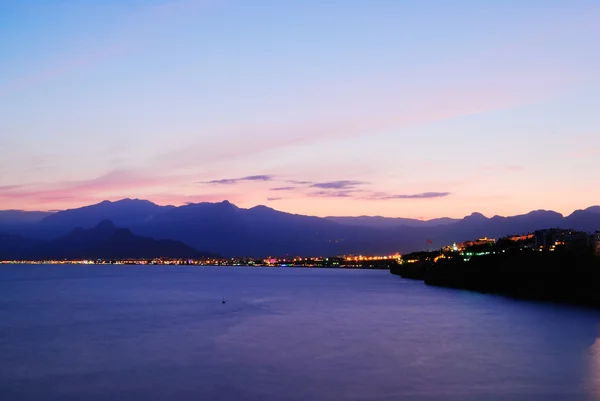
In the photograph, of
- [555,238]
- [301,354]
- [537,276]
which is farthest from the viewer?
[555,238]

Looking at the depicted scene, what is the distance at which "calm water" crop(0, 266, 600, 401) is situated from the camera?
74.4 ft

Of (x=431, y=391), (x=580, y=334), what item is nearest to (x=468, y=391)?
(x=431, y=391)

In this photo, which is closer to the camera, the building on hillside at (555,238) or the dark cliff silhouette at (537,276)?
the dark cliff silhouette at (537,276)

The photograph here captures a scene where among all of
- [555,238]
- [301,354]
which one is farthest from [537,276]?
[555,238]

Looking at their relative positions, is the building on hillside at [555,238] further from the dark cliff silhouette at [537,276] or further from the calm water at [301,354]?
the calm water at [301,354]

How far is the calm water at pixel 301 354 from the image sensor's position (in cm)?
2269

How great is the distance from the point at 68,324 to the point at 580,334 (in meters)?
35.1

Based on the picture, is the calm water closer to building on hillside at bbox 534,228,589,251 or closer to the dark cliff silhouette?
the dark cliff silhouette

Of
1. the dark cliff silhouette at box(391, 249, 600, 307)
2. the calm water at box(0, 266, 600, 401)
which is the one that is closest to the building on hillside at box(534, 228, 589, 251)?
the dark cliff silhouette at box(391, 249, 600, 307)

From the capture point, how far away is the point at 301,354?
98.8 feet

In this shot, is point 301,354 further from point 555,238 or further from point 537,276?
point 555,238

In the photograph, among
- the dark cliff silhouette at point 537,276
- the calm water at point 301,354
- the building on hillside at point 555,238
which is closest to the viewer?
the calm water at point 301,354

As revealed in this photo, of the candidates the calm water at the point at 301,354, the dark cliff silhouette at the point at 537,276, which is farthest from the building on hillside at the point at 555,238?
the calm water at the point at 301,354

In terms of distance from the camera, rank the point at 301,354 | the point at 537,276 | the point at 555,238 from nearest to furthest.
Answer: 1. the point at 301,354
2. the point at 537,276
3. the point at 555,238
